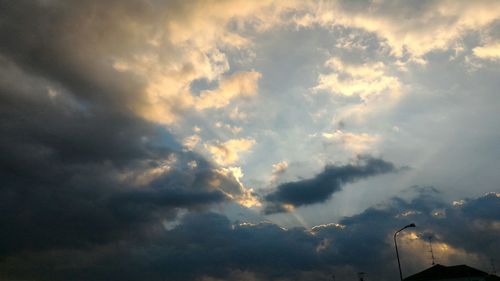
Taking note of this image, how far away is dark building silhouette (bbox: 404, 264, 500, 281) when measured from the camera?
3031 inches

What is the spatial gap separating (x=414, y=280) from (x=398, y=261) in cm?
4121

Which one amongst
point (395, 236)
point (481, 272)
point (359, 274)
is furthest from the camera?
point (359, 274)

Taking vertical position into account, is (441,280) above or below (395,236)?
below

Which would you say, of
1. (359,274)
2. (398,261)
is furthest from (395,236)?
(359,274)

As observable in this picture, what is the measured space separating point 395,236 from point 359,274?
41.7 meters

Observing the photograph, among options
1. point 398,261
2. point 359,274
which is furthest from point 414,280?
point 398,261

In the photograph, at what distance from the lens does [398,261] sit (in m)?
47.9

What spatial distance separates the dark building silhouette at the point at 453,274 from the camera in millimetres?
77000

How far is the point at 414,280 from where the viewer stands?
81875 mm

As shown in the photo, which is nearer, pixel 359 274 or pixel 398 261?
pixel 398 261

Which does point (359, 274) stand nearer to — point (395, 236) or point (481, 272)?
point (481, 272)

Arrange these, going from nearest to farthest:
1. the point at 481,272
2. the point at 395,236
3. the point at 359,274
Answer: the point at 395,236
the point at 481,272
the point at 359,274

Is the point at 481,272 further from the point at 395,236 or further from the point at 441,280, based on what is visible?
the point at 395,236

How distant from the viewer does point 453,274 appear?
258 feet
